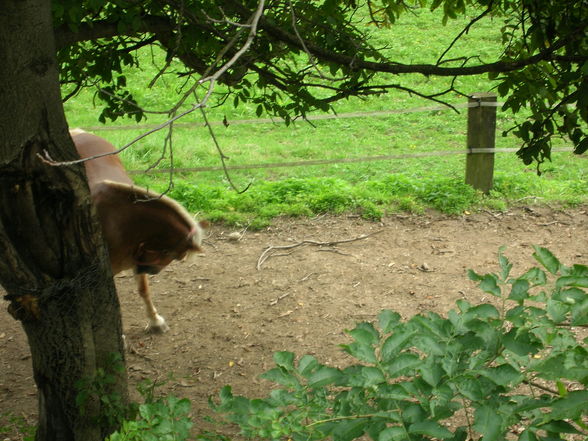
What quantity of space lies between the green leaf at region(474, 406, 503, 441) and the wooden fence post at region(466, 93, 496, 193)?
5.74 m

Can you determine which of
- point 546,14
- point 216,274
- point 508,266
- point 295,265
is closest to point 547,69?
point 546,14

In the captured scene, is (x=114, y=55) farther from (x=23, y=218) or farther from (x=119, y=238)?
(x=23, y=218)

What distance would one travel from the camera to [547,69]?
13.0 feet

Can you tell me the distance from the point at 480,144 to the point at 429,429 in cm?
589

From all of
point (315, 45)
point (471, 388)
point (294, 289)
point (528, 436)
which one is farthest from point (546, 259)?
point (294, 289)

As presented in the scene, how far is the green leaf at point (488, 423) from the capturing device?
60.8 inches

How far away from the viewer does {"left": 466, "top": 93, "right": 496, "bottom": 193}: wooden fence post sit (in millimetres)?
7039

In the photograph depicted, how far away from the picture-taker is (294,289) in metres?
5.58

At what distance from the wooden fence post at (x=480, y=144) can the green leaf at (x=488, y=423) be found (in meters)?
5.74

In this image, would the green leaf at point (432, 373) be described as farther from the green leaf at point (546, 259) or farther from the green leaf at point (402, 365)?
the green leaf at point (546, 259)

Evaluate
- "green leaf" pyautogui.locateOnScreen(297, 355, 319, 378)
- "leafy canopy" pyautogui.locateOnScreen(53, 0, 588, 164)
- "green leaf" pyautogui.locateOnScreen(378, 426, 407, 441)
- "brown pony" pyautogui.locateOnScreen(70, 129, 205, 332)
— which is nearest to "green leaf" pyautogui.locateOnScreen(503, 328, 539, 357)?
"green leaf" pyautogui.locateOnScreen(378, 426, 407, 441)

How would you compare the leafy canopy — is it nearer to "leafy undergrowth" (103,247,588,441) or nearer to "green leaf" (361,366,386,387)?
"leafy undergrowth" (103,247,588,441)

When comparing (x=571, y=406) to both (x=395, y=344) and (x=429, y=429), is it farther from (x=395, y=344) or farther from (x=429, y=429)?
(x=395, y=344)

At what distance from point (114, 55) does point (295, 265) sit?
8.40 ft
